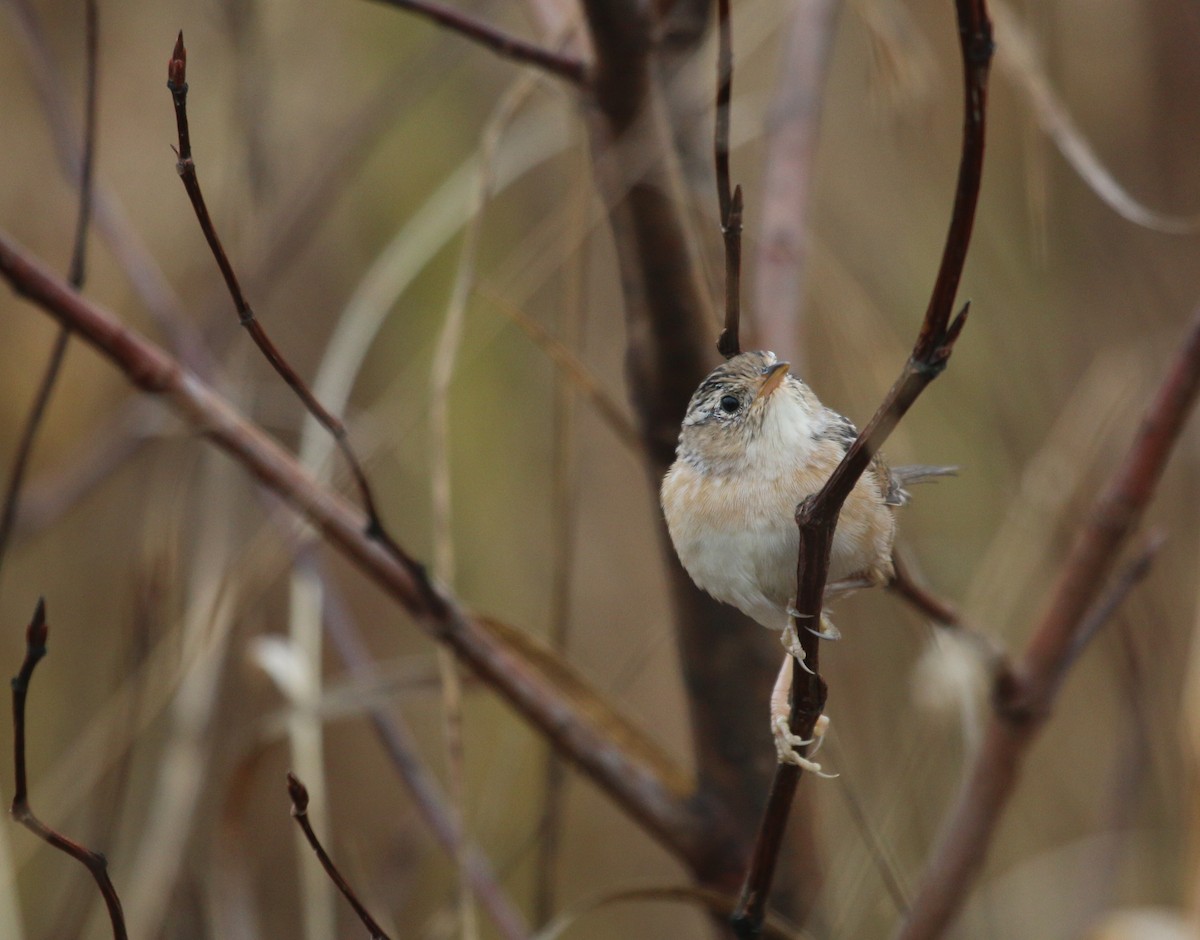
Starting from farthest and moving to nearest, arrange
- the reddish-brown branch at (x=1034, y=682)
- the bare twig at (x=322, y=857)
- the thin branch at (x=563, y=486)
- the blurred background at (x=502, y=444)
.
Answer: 1. the blurred background at (x=502, y=444)
2. the thin branch at (x=563, y=486)
3. the reddish-brown branch at (x=1034, y=682)
4. the bare twig at (x=322, y=857)

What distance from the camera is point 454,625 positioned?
1.95 m

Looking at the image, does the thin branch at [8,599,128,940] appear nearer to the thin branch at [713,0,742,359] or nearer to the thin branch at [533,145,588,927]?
the thin branch at [713,0,742,359]

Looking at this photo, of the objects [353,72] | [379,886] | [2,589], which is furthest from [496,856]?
[353,72]

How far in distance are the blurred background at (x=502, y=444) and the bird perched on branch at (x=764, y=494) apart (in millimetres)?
379

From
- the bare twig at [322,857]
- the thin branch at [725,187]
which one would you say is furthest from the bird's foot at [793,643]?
the bare twig at [322,857]

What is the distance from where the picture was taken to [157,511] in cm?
258

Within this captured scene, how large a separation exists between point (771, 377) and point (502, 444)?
2540 millimetres

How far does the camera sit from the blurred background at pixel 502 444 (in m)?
2.28

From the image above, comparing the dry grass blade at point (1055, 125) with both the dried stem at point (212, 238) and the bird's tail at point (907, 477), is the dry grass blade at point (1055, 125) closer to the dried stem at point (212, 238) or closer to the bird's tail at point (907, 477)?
the bird's tail at point (907, 477)

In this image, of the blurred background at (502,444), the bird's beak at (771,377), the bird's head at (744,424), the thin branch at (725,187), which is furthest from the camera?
the blurred background at (502,444)

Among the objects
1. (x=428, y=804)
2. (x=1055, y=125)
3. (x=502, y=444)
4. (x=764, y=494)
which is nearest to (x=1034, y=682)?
(x=764, y=494)

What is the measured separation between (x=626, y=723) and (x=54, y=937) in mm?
1198

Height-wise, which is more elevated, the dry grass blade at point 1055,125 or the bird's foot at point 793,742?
the dry grass blade at point 1055,125

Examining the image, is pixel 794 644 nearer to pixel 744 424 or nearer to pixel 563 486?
pixel 744 424
